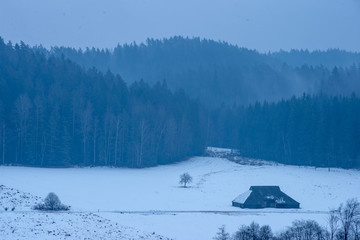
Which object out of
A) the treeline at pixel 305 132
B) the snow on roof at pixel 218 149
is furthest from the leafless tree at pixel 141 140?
the snow on roof at pixel 218 149

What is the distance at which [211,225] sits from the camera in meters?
41.3

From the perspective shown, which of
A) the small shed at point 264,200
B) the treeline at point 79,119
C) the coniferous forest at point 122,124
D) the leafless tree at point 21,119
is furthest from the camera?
the coniferous forest at point 122,124

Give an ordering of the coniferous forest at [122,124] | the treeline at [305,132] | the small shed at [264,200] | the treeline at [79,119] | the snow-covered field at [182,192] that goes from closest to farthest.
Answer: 1. the snow-covered field at [182,192]
2. the small shed at [264,200]
3. the treeline at [79,119]
4. the coniferous forest at [122,124]
5. the treeline at [305,132]

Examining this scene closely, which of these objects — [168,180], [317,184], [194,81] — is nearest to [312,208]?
[317,184]

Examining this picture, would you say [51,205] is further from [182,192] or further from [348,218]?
[348,218]

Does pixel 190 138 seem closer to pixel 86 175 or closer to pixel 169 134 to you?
pixel 169 134

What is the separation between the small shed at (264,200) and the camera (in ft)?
180

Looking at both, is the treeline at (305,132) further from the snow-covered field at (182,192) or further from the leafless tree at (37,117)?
the leafless tree at (37,117)

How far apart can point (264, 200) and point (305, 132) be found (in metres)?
47.4

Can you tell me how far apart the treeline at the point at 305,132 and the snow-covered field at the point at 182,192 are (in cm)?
563

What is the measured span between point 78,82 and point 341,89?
9776 cm

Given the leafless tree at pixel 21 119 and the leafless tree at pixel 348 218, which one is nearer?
the leafless tree at pixel 348 218

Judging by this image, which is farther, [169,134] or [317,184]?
[169,134]

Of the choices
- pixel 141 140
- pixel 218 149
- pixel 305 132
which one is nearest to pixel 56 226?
pixel 141 140
